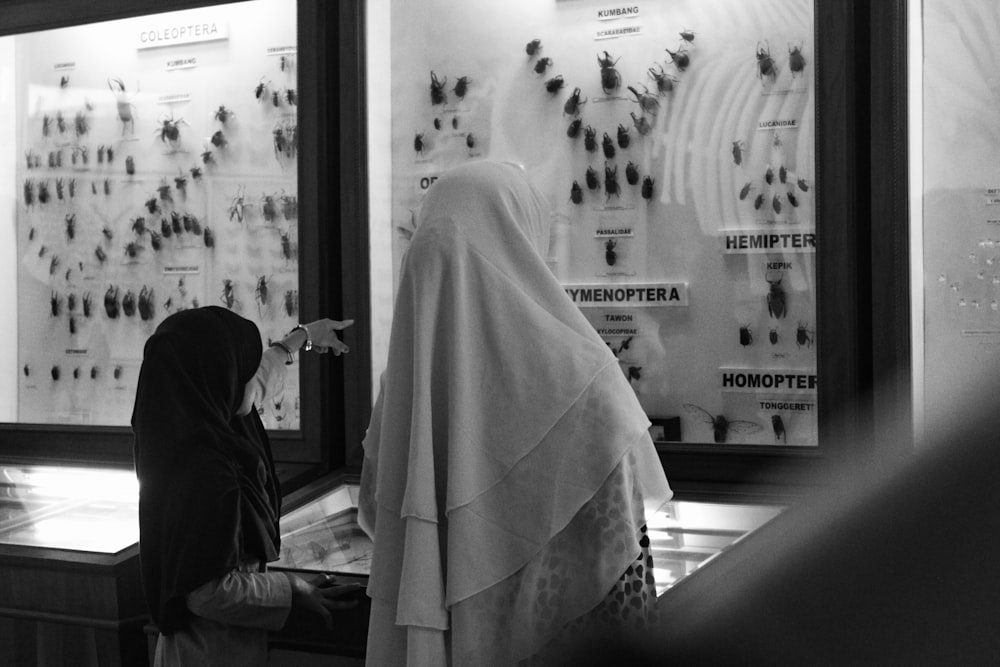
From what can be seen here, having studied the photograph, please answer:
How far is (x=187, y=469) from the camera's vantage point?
7.22 feet

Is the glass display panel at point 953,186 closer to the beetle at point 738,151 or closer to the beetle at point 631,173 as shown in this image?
the beetle at point 738,151

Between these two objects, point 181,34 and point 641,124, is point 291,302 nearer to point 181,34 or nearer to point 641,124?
point 181,34

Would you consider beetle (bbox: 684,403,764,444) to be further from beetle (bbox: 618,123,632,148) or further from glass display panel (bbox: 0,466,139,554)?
glass display panel (bbox: 0,466,139,554)

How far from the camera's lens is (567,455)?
1.92 meters

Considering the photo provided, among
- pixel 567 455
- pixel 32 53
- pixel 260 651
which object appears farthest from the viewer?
pixel 32 53

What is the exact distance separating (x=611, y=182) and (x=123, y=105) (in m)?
2.01

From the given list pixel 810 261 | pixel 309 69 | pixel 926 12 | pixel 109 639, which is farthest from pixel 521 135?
pixel 109 639

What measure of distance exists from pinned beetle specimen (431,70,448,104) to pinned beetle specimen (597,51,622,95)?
549 mm

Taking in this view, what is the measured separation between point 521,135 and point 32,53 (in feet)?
7.13

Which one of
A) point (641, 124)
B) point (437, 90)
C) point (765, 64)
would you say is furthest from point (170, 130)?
point (765, 64)

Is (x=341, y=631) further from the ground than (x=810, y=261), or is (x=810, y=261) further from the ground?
(x=810, y=261)

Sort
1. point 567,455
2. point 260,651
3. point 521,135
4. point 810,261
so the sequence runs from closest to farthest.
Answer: point 567,455 → point 260,651 → point 810,261 → point 521,135

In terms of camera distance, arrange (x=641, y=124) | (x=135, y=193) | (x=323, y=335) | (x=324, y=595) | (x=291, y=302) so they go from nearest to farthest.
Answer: (x=324, y=595) → (x=323, y=335) → (x=641, y=124) → (x=291, y=302) → (x=135, y=193)

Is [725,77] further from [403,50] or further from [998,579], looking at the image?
[998,579]
